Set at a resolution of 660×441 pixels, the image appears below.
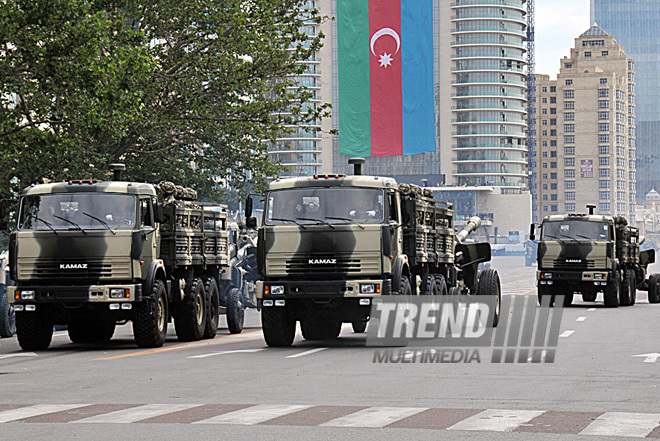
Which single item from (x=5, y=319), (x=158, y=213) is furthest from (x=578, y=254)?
(x=158, y=213)

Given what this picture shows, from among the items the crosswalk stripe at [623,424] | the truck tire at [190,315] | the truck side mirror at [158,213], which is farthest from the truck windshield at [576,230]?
the crosswalk stripe at [623,424]

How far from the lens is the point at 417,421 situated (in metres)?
10.6

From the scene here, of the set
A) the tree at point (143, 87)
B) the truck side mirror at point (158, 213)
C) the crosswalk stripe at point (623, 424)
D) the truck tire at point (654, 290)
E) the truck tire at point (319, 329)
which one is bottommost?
the truck tire at point (654, 290)

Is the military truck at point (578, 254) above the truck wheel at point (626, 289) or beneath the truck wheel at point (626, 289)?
above

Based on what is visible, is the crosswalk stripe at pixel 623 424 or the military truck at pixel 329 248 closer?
the crosswalk stripe at pixel 623 424

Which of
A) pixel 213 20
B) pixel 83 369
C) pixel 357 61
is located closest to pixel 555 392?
pixel 83 369

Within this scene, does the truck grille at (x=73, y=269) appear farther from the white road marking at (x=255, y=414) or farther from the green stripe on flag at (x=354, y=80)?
the green stripe on flag at (x=354, y=80)

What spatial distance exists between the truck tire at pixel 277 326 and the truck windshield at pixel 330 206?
165cm

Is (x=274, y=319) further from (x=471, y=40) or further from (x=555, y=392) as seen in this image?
(x=471, y=40)

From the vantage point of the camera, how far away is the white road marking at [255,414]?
34.9ft

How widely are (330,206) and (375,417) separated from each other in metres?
9.31

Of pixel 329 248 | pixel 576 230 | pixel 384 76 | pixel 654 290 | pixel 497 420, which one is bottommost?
pixel 654 290

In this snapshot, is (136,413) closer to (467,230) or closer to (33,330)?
(33,330)

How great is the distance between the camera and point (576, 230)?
125 feet
